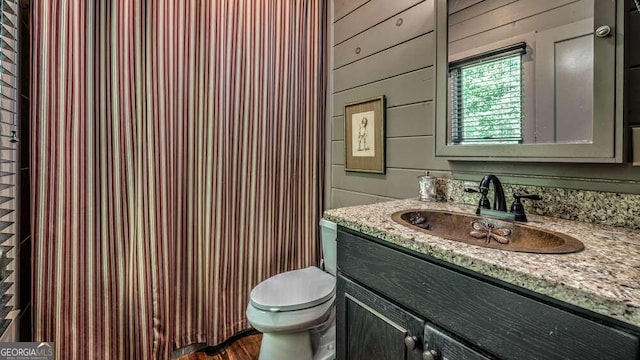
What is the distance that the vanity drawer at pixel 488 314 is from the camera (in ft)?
1.57

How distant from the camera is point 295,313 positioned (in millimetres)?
1327

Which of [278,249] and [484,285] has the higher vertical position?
[484,285]

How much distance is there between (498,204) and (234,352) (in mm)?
1569

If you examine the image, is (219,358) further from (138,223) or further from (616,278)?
(616,278)

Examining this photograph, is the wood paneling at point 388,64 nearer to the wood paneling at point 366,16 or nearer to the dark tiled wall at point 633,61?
the wood paneling at point 366,16

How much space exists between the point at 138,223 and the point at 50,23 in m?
0.92

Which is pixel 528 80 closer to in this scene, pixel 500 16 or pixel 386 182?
pixel 500 16

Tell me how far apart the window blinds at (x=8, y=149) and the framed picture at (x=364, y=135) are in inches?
58.5

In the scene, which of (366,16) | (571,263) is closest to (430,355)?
(571,263)

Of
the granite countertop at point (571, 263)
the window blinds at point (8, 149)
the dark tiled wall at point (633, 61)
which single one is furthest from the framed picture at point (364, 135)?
the window blinds at point (8, 149)

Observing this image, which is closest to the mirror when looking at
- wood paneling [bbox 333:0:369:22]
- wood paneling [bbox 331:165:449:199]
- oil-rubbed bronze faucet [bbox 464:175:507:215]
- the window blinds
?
oil-rubbed bronze faucet [bbox 464:175:507:215]

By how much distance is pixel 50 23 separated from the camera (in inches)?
47.4

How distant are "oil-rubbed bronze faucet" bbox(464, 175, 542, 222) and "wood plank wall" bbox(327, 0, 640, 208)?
0.10 meters

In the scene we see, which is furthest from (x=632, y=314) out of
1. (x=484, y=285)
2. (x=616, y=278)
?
(x=484, y=285)
